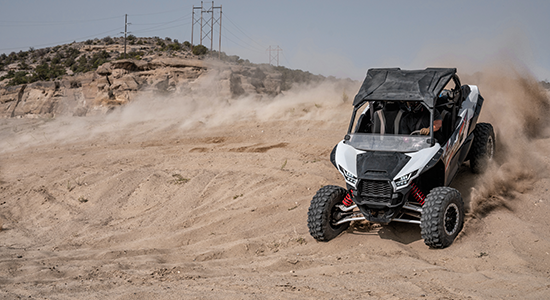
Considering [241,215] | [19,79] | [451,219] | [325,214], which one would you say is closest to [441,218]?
[451,219]

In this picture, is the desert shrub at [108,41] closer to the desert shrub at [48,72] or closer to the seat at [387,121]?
the desert shrub at [48,72]

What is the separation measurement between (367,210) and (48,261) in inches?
174

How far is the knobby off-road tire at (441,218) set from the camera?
5.62m

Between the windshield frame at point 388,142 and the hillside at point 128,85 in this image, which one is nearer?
the windshield frame at point 388,142

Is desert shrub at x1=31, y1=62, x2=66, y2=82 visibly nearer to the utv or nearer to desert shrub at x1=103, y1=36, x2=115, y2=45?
desert shrub at x1=103, y1=36, x2=115, y2=45

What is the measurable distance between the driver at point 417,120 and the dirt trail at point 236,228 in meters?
1.33

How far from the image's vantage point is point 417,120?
7.08 meters

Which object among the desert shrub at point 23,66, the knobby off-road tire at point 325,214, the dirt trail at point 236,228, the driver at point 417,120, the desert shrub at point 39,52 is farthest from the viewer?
the desert shrub at point 39,52

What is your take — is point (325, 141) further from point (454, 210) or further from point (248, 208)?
point (454, 210)

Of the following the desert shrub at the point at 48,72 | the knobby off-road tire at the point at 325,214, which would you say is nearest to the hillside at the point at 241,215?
the knobby off-road tire at the point at 325,214

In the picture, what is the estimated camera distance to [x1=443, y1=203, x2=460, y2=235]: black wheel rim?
5.90m

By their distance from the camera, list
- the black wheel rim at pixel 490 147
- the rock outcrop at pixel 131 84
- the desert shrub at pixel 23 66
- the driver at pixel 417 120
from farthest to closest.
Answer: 1. the desert shrub at pixel 23 66
2. the rock outcrop at pixel 131 84
3. the black wheel rim at pixel 490 147
4. the driver at pixel 417 120

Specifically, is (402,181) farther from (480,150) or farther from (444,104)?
(480,150)

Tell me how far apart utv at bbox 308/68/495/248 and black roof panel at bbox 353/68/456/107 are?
14mm
